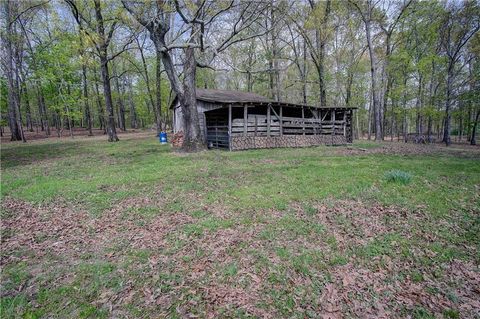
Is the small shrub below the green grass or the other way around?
the other way around

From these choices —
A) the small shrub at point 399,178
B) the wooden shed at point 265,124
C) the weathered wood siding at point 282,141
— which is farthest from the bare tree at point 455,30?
the small shrub at point 399,178

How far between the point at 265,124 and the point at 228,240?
13.0 meters

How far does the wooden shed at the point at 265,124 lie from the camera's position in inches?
622

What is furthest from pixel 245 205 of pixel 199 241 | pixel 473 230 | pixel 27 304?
A: pixel 473 230

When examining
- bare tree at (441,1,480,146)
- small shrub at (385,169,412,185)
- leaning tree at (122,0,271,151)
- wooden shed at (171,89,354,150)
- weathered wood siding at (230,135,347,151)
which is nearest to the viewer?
small shrub at (385,169,412,185)

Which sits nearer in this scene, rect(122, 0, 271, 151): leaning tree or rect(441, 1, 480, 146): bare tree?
rect(122, 0, 271, 151): leaning tree

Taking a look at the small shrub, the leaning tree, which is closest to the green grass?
the small shrub

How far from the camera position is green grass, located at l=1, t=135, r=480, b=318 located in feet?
10.2

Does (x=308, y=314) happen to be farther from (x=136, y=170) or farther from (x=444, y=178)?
(x=136, y=170)

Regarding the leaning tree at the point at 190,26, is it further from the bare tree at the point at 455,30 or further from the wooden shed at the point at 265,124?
the bare tree at the point at 455,30

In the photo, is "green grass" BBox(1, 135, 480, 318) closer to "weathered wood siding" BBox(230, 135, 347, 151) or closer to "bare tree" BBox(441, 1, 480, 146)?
"weathered wood siding" BBox(230, 135, 347, 151)

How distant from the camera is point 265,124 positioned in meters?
16.7

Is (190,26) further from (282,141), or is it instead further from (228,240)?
(228,240)

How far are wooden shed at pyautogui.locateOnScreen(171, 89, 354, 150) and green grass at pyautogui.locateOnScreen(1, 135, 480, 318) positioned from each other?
7881mm
